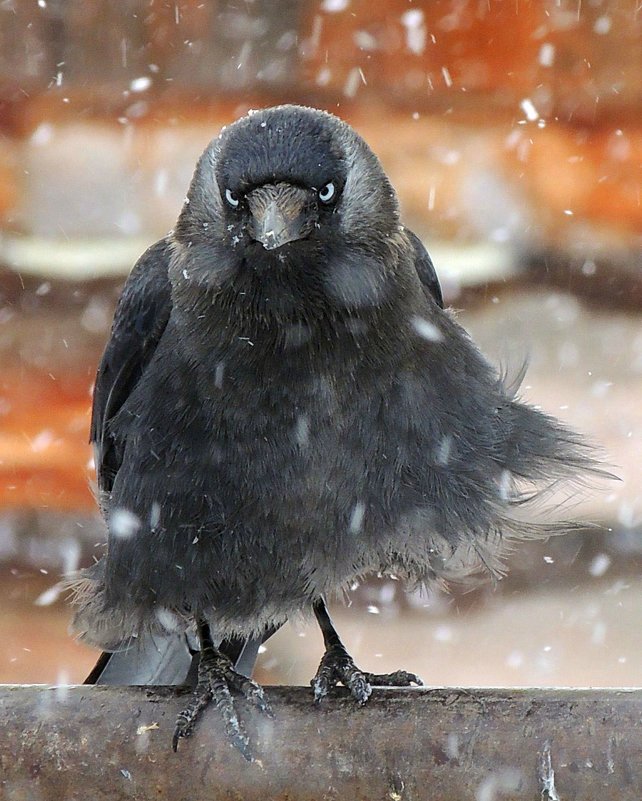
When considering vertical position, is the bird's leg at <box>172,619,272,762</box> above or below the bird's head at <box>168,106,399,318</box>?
below

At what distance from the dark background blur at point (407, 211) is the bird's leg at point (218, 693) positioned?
0.53 meters

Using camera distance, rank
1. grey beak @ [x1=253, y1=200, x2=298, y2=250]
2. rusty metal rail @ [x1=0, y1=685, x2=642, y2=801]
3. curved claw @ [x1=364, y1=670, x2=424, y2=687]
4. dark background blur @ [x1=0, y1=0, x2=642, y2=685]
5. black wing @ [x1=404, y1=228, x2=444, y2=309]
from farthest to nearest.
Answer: dark background blur @ [x1=0, y1=0, x2=642, y2=685], black wing @ [x1=404, y1=228, x2=444, y2=309], curved claw @ [x1=364, y1=670, x2=424, y2=687], grey beak @ [x1=253, y1=200, x2=298, y2=250], rusty metal rail @ [x1=0, y1=685, x2=642, y2=801]

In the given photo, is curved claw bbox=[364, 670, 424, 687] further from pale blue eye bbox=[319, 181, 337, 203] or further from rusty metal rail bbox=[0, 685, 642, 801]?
pale blue eye bbox=[319, 181, 337, 203]

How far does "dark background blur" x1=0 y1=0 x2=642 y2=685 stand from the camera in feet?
7.55

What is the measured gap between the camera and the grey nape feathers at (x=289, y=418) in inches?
62.9

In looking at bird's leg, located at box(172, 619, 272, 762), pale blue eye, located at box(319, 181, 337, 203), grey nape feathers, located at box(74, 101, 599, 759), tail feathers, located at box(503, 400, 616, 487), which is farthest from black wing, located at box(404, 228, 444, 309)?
bird's leg, located at box(172, 619, 272, 762)

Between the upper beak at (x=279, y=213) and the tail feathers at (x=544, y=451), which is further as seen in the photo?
the tail feathers at (x=544, y=451)

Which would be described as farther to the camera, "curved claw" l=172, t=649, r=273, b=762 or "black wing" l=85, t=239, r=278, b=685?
"black wing" l=85, t=239, r=278, b=685

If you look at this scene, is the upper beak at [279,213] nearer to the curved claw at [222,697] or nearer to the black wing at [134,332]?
the black wing at [134,332]

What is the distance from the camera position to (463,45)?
2301mm

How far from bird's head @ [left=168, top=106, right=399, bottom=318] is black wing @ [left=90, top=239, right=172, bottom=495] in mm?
154

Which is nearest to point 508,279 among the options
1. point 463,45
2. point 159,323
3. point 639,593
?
point 463,45

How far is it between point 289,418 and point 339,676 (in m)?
0.39

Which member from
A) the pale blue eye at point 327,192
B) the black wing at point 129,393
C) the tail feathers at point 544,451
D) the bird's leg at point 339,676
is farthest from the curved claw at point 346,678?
the pale blue eye at point 327,192
